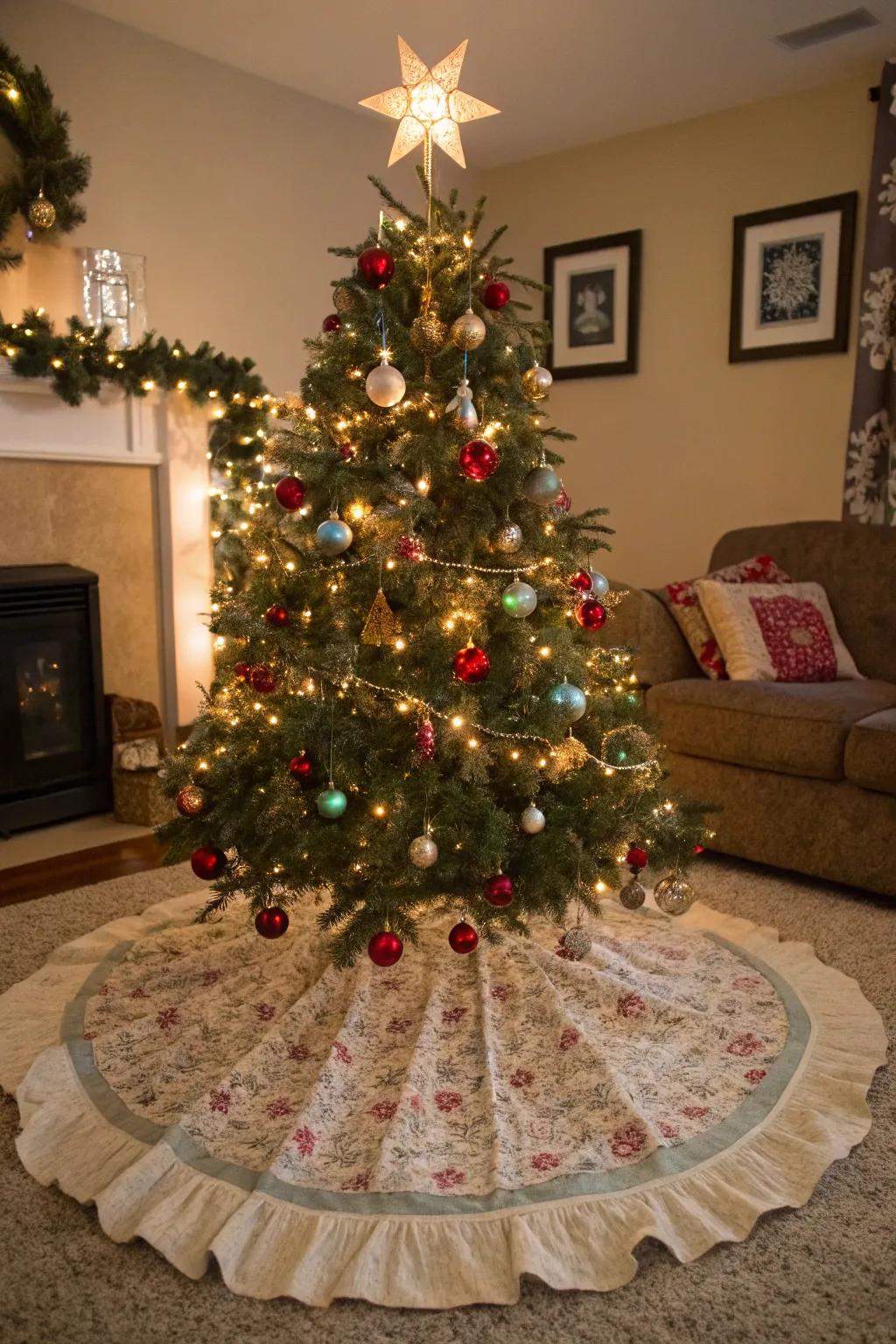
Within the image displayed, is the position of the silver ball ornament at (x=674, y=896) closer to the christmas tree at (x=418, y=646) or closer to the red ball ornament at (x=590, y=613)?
the christmas tree at (x=418, y=646)

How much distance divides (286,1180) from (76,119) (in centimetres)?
342

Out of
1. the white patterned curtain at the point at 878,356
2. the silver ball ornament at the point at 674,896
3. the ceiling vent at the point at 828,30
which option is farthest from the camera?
the white patterned curtain at the point at 878,356

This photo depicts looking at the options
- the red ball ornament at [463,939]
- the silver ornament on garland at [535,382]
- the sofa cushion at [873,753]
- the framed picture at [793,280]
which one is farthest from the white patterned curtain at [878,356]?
the red ball ornament at [463,939]

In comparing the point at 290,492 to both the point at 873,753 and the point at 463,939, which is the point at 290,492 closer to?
→ the point at 463,939

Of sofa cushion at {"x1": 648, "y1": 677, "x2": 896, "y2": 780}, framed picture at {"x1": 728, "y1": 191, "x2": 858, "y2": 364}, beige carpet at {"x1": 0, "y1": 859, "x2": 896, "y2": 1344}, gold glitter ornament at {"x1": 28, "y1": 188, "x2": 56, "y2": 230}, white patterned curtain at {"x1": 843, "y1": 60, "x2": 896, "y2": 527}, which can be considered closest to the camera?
beige carpet at {"x1": 0, "y1": 859, "x2": 896, "y2": 1344}

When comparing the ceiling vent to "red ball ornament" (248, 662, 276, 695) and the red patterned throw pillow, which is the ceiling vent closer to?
the red patterned throw pillow

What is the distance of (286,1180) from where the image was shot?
142 centimetres

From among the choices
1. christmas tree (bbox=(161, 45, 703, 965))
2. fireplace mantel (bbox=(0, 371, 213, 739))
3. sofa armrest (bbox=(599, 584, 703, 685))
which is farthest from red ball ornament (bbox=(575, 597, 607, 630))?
fireplace mantel (bbox=(0, 371, 213, 739))

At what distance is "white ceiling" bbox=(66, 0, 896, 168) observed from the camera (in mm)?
3258

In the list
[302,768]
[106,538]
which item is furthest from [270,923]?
[106,538]

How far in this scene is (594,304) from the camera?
4.58 metres

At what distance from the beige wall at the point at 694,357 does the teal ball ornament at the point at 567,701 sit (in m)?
2.58

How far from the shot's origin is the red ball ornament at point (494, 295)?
1.87m

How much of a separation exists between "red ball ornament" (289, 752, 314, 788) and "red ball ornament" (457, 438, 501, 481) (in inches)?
22.9
